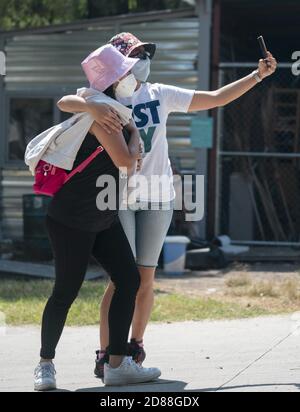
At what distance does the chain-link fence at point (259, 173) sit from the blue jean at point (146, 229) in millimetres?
7724

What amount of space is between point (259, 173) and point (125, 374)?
868cm

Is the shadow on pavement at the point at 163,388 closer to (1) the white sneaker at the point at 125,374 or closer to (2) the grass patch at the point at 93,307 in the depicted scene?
(1) the white sneaker at the point at 125,374

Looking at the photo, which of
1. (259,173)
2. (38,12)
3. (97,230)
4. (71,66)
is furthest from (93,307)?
(38,12)

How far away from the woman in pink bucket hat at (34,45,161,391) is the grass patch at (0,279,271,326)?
7.88 feet

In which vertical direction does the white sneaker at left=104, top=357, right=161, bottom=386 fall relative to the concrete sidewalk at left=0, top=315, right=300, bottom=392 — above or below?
above

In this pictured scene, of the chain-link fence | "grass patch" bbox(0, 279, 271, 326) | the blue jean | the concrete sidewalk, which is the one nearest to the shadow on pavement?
the concrete sidewalk

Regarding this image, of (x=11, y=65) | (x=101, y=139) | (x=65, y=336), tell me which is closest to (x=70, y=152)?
(x=101, y=139)

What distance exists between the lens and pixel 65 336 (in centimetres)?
739

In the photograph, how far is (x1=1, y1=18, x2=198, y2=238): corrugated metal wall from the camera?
12.6 meters

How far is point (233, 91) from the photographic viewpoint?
578 centimetres

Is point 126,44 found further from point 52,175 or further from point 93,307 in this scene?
point 93,307

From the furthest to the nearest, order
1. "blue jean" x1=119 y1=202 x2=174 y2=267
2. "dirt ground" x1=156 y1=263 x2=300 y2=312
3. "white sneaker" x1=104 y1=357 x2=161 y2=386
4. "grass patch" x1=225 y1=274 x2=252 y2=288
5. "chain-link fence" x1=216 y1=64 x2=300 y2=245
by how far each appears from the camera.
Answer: "chain-link fence" x1=216 y1=64 x2=300 y2=245 → "grass patch" x1=225 y1=274 x2=252 y2=288 → "dirt ground" x1=156 y1=263 x2=300 y2=312 → "blue jean" x1=119 y1=202 x2=174 y2=267 → "white sneaker" x1=104 y1=357 x2=161 y2=386

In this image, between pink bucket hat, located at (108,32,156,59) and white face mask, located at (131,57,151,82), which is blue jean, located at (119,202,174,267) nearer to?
white face mask, located at (131,57,151,82)

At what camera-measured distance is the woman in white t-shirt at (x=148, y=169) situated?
226 inches
